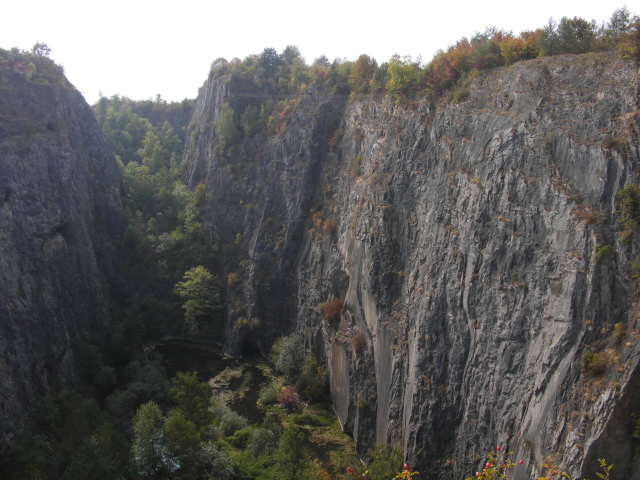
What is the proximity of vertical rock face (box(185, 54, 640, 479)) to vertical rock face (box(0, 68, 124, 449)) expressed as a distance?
18.8 m

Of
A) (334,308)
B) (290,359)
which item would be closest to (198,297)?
(290,359)

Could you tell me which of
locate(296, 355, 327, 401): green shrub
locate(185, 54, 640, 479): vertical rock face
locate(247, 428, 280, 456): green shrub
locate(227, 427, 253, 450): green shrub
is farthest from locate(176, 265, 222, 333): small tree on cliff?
locate(247, 428, 280, 456): green shrub

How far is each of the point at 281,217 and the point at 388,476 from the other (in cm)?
2951

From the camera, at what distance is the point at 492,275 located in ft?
75.6

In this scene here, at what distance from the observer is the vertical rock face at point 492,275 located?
1838 cm

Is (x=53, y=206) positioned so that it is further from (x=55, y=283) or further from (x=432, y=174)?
(x=432, y=174)

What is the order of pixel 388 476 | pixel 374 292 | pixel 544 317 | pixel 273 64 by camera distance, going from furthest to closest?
pixel 273 64 → pixel 374 292 → pixel 388 476 → pixel 544 317

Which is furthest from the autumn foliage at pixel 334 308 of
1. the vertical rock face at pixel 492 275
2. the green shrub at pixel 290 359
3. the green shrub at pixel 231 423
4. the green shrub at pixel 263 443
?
the green shrub at pixel 263 443

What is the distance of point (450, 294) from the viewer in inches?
1002

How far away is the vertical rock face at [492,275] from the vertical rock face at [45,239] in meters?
18.8

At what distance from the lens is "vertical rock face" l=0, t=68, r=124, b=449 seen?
100 ft

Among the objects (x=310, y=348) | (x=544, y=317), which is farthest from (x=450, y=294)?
(x=310, y=348)

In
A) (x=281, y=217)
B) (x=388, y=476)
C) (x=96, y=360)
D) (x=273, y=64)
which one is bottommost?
(x=388, y=476)

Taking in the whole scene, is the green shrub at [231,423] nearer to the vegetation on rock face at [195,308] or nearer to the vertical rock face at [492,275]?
the vegetation on rock face at [195,308]
